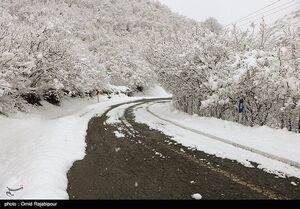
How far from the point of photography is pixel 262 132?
13516 mm

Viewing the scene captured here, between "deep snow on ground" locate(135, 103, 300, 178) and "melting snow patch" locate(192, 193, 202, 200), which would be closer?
"melting snow patch" locate(192, 193, 202, 200)

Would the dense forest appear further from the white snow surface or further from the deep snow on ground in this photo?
the white snow surface

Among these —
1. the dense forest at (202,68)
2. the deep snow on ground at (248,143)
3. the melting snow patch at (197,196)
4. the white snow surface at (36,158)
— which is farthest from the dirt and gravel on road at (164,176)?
the dense forest at (202,68)

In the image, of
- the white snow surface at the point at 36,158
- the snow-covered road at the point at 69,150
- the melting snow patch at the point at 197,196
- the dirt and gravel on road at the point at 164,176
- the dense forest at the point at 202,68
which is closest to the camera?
the melting snow patch at the point at 197,196

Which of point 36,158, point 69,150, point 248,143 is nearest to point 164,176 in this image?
point 36,158

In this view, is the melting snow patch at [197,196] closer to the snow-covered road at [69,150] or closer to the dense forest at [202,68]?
the snow-covered road at [69,150]

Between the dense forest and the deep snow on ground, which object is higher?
the dense forest

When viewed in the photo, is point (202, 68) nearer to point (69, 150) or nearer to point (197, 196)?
point (69, 150)

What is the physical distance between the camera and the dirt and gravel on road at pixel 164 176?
6672 millimetres

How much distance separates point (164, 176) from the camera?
25.7ft

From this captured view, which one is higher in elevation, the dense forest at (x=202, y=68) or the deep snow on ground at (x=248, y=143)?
the dense forest at (x=202, y=68)

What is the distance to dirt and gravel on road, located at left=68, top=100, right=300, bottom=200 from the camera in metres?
6.67

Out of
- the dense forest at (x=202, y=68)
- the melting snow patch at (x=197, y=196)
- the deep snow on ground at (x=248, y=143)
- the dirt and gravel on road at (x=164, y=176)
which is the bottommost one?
the deep snow on ground at (x=248, y=143)

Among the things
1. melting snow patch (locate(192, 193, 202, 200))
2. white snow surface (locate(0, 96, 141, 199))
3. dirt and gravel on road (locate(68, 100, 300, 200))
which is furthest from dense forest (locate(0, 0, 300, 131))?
melting snow patch (locate(192, 193, 202, 200))
